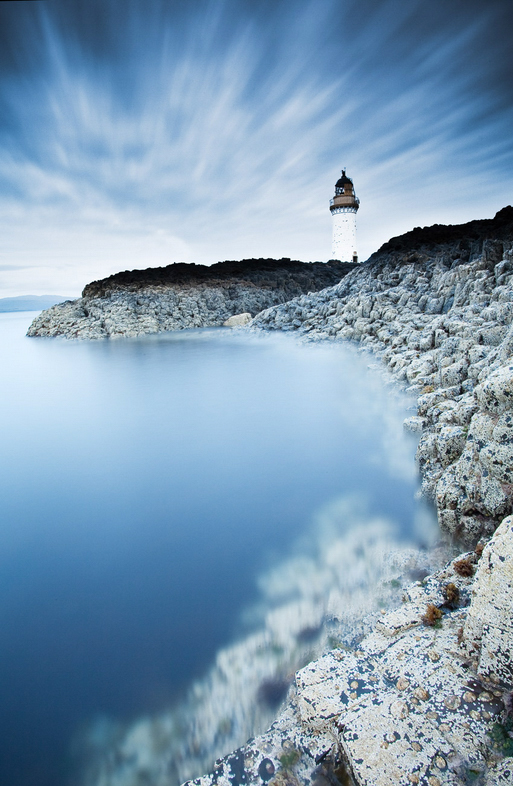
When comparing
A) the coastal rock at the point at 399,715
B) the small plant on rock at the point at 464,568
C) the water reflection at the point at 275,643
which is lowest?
the water reflection at the point at 275,643

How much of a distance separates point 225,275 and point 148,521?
52.9m

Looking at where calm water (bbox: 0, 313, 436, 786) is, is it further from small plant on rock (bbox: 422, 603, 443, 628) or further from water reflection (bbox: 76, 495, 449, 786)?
small plant on rock (bbox: 422, 603, 443, 628)

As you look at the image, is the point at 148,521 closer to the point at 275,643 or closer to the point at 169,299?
the point at 275,643

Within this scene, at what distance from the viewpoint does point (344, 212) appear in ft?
178

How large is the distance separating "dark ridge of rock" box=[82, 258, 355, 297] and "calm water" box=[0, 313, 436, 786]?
3916cm

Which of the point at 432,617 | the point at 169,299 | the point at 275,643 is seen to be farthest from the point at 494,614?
the point at 169,299

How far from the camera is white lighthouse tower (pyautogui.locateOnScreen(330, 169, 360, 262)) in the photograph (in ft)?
176

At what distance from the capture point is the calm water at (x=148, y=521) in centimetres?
382

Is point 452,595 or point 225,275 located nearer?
point 452,595

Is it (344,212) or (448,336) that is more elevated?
(344,212)

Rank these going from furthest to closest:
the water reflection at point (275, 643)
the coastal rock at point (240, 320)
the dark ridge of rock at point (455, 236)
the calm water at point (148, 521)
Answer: the coastal rock at point (240, 320) < the dark ridge of rock at point (455, 236) < the calm water at point (148, 521) < the water reflection at point (275, 643)

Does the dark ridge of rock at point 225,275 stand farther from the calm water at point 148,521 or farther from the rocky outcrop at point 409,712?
the rocky outcrop at point 409,712

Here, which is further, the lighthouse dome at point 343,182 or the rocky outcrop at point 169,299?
the lighthouse dome at point 343,182

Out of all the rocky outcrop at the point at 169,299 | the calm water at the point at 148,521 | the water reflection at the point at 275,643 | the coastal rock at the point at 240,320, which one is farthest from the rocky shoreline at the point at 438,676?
the rocky outcrop at the point at 169,299
